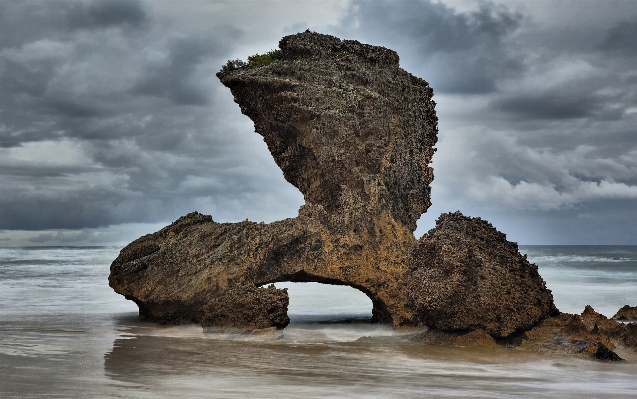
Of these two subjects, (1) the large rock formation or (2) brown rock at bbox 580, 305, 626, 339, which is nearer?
(2) brown rock at bbox 580, 305, 626, 339

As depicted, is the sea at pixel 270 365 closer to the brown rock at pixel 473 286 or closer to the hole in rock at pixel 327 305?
the hole in rock at pixel 327 305

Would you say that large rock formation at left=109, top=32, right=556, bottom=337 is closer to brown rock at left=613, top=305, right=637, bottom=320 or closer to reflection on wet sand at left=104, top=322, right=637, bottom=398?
reflection on wet sand at left=104, top=322, right=637, bottom=398

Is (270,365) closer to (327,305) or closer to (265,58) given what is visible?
(265,58)

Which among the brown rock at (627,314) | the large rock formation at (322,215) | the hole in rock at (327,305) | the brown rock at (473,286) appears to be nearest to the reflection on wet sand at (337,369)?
the brown rock at (473,286)

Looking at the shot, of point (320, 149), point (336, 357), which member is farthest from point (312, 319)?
point (336, 357)

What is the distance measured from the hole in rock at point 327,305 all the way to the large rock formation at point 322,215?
133 cm

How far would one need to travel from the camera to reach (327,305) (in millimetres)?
15898

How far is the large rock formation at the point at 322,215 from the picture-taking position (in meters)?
11.1

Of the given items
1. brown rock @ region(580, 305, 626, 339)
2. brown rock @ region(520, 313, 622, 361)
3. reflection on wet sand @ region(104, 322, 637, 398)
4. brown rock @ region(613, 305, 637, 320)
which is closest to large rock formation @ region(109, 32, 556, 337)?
brown rock @ region(520, 313, 622, 361)

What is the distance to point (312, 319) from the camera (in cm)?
1305

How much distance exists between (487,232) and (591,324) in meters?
1.95

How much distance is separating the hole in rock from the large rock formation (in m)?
1.33

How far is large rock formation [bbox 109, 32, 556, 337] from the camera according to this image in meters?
11.1

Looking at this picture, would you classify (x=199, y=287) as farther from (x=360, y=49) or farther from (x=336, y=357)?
(x=360, y=49)
